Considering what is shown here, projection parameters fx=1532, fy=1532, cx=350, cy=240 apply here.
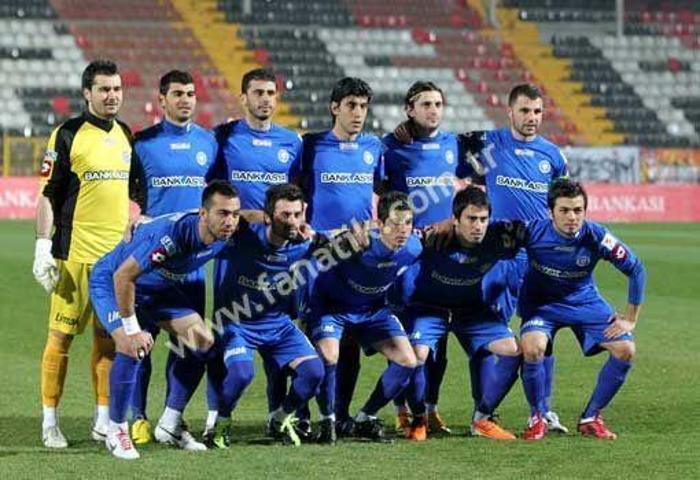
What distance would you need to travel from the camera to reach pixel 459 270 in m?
8.91

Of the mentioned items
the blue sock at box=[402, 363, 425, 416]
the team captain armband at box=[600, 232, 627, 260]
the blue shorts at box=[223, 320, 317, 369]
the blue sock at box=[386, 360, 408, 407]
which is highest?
the team captain armband at box=[600, 232, 627, 260]

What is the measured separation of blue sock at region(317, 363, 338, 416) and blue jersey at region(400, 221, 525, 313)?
2.60 feet

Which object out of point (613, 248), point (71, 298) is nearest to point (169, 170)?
point (71, 298)

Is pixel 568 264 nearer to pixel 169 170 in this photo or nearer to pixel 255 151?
pixel 255 151

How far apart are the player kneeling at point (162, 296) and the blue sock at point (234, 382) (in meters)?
0.23

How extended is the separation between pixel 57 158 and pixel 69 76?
25.6 metres

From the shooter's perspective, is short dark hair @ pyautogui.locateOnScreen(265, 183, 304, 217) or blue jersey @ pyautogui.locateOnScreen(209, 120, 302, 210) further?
blue jersey @ pyautogui.locateOnScreen(209, 120, 302, 210)

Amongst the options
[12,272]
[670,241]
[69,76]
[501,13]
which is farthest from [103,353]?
[501,13]

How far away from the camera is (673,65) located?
38531 millimetres

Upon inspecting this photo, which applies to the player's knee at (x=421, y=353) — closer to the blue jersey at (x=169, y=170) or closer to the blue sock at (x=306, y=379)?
the blue sock at (x=306, y=379)

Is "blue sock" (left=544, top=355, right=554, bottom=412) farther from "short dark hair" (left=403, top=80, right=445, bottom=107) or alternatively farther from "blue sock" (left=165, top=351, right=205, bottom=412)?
"blue sock" (left=165, top=351, right=205, bottom=412)

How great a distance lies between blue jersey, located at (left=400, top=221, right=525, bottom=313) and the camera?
29.0 ft

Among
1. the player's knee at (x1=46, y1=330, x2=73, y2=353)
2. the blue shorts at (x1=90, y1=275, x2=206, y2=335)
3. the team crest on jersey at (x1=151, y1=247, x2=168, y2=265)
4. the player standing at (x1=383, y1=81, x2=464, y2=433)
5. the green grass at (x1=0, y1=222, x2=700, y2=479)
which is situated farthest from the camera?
the player standing at (x1=383, y1=81, x2=464, y2=433)

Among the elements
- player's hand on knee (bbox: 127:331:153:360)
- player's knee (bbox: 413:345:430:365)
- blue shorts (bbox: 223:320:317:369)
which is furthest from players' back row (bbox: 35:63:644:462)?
player's hand on knee (bbox: 127:331:153:360)
